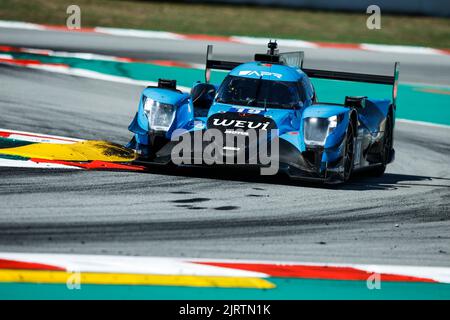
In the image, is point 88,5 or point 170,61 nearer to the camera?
point 170,61

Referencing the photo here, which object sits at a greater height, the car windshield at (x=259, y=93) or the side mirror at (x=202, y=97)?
the car windshield at (x=259, y=93)

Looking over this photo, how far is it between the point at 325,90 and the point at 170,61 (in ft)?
10.8

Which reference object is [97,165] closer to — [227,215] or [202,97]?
[202,97]

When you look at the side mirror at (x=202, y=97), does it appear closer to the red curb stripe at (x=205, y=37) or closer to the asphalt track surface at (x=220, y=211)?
the asphalt track surface at (x=220, y=211)

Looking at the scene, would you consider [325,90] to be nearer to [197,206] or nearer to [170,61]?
[170,61]

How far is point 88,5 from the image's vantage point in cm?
2488

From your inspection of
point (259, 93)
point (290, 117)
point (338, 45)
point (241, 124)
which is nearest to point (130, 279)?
point (241, 124)

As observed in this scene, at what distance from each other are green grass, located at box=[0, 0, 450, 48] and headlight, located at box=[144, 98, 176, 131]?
38.1 ft

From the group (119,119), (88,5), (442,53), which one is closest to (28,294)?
(119,119)

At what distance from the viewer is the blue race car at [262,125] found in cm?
1100

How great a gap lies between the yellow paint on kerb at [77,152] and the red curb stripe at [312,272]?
4153mm

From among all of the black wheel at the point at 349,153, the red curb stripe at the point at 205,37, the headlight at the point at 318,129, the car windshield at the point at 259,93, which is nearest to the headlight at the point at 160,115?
the car windshield at the point at 259,93
